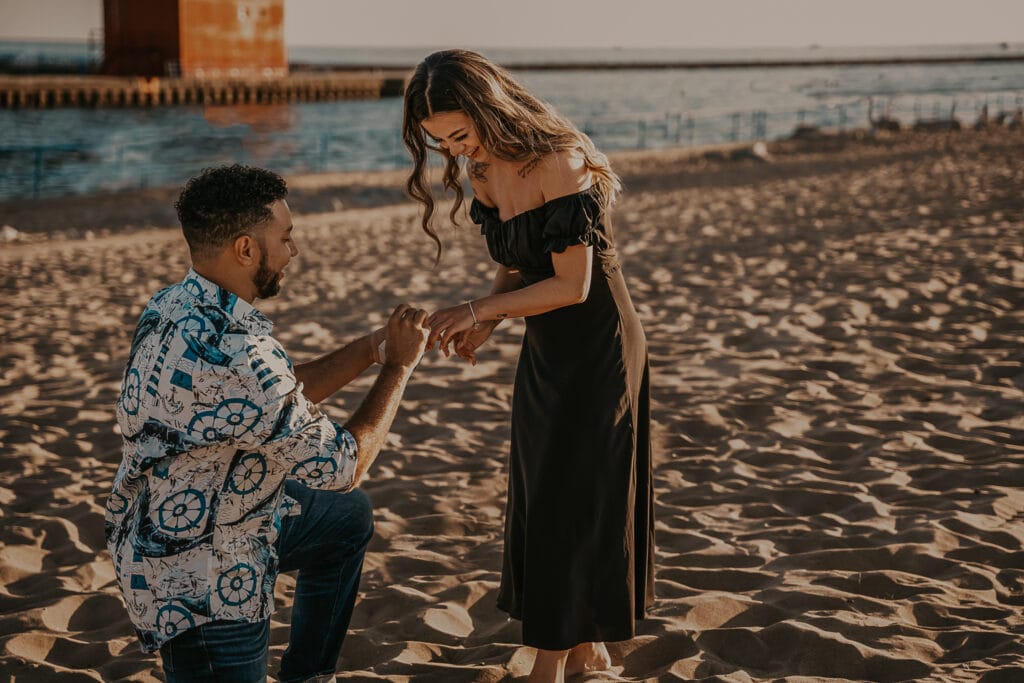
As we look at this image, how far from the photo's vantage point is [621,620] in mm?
2984

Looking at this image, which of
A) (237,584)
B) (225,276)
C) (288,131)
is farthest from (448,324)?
(288,131)

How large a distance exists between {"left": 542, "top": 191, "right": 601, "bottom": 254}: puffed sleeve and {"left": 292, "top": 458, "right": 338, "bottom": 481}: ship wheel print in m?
0.90

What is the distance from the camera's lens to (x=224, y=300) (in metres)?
2.34

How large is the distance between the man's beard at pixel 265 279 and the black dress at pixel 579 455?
775 millimetres

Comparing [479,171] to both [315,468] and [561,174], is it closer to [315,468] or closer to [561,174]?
[561,174]

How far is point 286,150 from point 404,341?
3322cm

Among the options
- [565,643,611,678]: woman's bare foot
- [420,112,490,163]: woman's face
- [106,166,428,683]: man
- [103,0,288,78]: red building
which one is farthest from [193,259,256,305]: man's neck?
[103,0,288,78]: red building

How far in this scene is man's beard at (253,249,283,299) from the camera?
2.43 metres

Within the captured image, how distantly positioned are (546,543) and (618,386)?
50cm

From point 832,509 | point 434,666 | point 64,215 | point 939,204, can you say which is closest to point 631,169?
point 939,204

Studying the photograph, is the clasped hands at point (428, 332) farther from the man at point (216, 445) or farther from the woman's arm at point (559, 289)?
the man at point (216, 445)

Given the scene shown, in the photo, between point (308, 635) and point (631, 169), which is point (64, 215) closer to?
point (631, 169)

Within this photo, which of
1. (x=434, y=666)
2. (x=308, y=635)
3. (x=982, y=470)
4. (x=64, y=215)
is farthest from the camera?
(x=64, y=215)

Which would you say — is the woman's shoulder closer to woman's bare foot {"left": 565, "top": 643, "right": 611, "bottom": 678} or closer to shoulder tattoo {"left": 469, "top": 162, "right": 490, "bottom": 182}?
shoulder tattoo {"left": 469, "top": 162, "right": 490, "bottom": 182}
